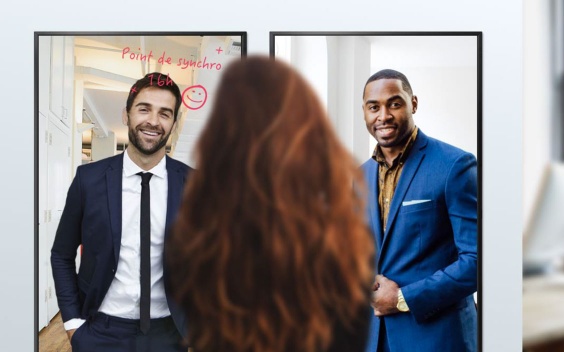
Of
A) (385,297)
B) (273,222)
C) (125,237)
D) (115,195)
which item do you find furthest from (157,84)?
(385,297)

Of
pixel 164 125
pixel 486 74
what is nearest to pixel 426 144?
pixel 486 74

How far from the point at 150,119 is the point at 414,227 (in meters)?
0.95

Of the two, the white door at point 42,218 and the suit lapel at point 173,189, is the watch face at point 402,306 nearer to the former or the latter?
the suit lapel at point 173,189

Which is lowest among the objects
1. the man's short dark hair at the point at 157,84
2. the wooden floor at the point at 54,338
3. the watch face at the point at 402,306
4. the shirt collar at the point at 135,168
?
the wooden floor at the point at 54,338

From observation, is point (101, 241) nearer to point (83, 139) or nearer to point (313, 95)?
point (83, 139)

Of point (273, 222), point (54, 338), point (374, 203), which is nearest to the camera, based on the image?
point (273, 222)

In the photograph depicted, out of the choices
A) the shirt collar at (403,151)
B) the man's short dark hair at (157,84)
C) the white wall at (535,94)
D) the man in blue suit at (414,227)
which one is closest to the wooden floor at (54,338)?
the man's short dark hair at (157,84)

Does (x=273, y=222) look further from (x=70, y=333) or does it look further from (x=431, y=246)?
(x=70, y=333)

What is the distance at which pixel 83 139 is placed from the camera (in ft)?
6.75

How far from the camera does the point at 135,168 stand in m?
2.07

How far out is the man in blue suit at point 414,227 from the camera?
2025 mm

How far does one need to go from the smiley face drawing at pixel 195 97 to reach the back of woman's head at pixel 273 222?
335 mm

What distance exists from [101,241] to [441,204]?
3.71ft

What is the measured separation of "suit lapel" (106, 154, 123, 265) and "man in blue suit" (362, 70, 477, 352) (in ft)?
2.68
